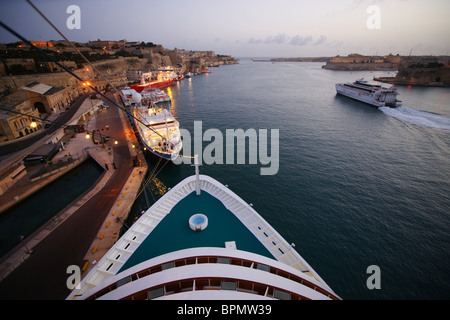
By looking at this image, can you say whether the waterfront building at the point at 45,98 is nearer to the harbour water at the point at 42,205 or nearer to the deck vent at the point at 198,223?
the harbour water at the point at 42,205

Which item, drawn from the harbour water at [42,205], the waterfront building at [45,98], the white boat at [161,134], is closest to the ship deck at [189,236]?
the harbour water at [42,205]

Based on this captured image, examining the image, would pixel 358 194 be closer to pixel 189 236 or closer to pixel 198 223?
pixel 198 223

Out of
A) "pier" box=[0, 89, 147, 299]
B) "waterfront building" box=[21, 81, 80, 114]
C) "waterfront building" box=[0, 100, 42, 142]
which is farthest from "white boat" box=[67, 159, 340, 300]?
"waterfront building" box=[21, 81, 80, 114]

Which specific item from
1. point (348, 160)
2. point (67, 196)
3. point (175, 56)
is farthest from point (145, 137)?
point (175, 56)

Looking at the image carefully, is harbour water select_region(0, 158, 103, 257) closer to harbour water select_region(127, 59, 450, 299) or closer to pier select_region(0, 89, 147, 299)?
pier select_region(0, 89, 147, 299)

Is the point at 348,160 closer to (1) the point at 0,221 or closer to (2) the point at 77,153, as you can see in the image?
(2) the point at 77,153
